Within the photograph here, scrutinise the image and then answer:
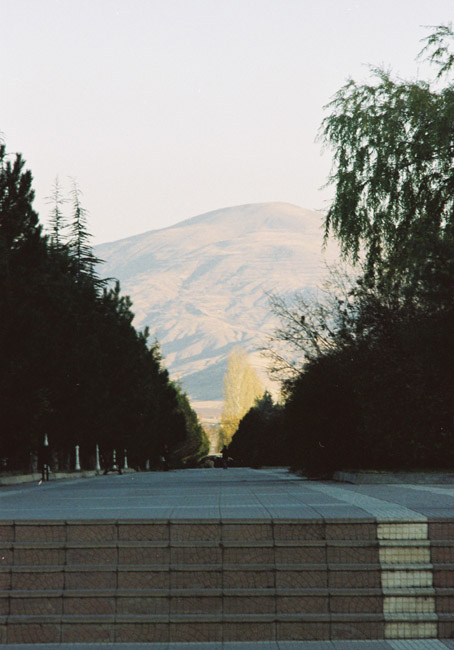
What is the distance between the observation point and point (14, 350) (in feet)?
98.2

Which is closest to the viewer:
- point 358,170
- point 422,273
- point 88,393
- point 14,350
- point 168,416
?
point 422,273

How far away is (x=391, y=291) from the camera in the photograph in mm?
24344

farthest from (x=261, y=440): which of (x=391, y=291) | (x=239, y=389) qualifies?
(x=239, y=389)

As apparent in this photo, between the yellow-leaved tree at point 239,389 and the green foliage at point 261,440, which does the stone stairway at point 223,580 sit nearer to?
the green foliage at point 261,440

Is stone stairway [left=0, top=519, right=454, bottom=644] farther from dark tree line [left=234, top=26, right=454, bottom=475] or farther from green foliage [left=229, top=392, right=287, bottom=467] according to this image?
green foliage [left=229, top=392, right=287, bottom=467]

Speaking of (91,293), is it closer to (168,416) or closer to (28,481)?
(28,481)

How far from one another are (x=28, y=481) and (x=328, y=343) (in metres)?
11.1

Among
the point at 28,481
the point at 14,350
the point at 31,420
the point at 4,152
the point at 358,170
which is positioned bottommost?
the point at 28,481

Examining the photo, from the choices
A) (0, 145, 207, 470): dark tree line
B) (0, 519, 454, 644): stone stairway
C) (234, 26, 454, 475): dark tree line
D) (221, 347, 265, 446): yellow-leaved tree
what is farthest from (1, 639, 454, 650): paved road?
(221, 347, 265, 446): yellow-leaved tree

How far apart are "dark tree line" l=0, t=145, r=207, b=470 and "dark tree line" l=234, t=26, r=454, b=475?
28.1 ft

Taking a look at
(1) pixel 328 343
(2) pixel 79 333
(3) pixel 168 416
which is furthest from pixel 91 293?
(3) pixel 168 416

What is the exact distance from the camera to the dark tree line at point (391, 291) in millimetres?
21391

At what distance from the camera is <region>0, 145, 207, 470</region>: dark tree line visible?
1176 inches

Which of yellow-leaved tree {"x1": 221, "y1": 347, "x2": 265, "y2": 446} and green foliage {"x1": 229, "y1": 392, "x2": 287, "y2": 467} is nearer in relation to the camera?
green foliage {"x1": 229, "y1": 392, "x2": 287, "y2": 467}
